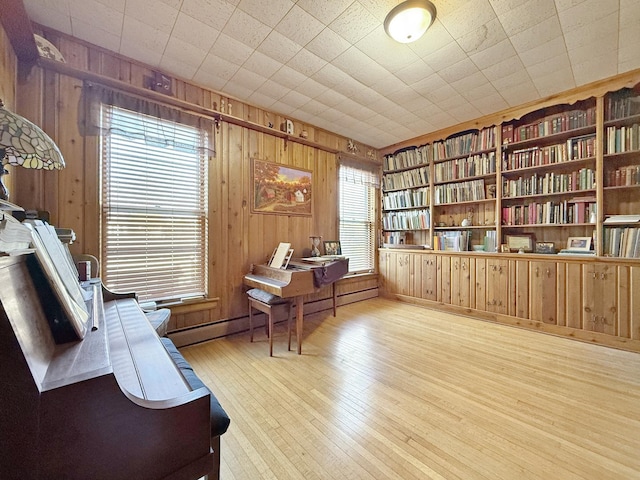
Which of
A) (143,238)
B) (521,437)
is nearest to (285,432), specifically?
(521,437)

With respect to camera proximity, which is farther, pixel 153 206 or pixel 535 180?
pixel 535 180

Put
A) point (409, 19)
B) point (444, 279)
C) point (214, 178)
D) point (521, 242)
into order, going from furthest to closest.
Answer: point (444, 279)
point (521, 242)
point (214, 178)
point (409, 19)

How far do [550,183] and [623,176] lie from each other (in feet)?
1.86

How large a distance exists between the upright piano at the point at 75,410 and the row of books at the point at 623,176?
13.3 ft

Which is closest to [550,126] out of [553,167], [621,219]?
[553,167]

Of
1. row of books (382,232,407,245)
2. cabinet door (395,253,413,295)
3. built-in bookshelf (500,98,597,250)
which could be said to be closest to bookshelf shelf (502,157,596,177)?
built-in bookshelf (500,98,597,250)

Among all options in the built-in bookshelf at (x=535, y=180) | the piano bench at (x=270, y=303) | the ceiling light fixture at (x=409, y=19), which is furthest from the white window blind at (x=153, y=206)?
the built-in bookshelf at (x=535, y=180)

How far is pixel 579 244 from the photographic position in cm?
298

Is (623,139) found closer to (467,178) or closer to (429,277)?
(467,178)

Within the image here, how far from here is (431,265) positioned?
3998 millimetres

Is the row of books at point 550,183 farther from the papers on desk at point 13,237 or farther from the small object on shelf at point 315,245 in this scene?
the papers on desk at point 13,237

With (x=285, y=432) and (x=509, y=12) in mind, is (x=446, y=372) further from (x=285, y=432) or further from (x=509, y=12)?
(x=509, y=12)

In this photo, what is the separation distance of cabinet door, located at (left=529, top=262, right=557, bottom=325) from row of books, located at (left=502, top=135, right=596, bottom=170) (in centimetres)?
121

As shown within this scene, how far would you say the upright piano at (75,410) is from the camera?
1.68ft
